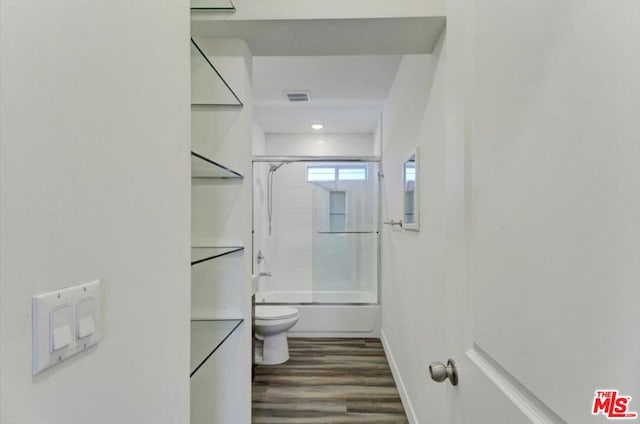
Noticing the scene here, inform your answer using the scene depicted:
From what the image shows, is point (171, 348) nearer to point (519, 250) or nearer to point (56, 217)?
point (56, 217)

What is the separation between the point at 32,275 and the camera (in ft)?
1.73

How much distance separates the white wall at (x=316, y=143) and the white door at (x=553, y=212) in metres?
4.43

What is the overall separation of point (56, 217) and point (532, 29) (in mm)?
825

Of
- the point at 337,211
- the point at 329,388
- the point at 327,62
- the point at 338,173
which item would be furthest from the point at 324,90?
the point at 329,388

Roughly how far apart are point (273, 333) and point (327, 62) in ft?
7.77

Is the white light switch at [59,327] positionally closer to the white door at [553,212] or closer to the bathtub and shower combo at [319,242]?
the white door at [553,212]

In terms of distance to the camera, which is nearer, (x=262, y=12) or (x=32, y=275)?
(x=32, y=275)

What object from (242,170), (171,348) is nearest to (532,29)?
(171,348)

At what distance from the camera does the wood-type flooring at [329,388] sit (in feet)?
7.98

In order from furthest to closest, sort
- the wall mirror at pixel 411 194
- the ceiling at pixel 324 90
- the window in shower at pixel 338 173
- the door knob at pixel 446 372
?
the window in shower at pixel 338 173 → the ceiling at pixel 324 90 → the wall mirror at pixel 411 194 → the door knob at pixel 446 372

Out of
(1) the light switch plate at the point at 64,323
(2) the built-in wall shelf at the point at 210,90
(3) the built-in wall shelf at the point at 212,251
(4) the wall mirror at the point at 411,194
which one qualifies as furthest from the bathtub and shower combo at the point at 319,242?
(1) the light switch plate at the point at 64,323

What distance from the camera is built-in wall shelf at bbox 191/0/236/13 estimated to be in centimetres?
158

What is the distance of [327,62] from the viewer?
2988mm

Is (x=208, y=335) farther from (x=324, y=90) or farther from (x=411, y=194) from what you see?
(x=324, y=90)
